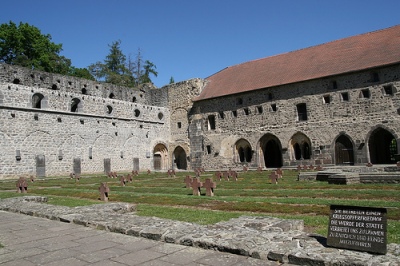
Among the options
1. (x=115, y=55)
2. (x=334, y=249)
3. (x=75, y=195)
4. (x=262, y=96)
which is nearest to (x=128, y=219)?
(x=334, y=249)

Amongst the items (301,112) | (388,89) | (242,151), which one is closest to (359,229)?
(388,89)

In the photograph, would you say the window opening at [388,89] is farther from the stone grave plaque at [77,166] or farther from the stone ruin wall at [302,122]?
the stone grave plaque at [77,166]

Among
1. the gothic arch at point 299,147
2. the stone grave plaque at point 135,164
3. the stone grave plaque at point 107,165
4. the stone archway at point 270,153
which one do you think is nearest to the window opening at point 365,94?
the gothic arch at point 299,147

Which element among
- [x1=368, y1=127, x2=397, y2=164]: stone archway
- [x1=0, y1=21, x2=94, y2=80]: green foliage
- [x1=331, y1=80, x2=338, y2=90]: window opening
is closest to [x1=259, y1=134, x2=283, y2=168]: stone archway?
[x1=331, y1=80, x2=338, y2=90]: window opening

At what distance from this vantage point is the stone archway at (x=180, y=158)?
36078mm

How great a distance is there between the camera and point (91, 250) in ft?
15.7

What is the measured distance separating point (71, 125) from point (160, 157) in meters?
10.8

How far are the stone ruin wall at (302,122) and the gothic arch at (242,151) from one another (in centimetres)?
20

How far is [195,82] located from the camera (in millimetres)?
34188

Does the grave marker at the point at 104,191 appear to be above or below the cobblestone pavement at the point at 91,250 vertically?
above

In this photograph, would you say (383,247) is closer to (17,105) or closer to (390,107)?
(390,107)

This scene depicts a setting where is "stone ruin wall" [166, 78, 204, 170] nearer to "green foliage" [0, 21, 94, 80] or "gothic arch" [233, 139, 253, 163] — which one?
"gothic arch" [233, 139, 253, 163]

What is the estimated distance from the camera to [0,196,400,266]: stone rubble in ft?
12.3

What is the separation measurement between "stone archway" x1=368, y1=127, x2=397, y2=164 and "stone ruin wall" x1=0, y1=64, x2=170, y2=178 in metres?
19.8
